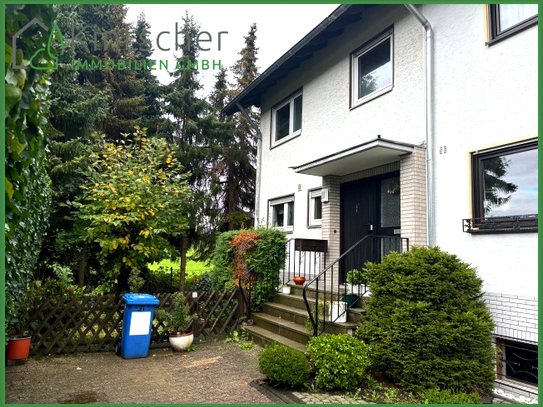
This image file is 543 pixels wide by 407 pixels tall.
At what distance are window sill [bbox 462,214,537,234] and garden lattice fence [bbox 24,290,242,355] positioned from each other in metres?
4.79

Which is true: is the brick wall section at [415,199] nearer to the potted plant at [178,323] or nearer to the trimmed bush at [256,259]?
the trimmed bush at [256,259]

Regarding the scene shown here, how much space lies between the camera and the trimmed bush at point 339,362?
16.9 feet

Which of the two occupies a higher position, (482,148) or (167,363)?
(482,148)

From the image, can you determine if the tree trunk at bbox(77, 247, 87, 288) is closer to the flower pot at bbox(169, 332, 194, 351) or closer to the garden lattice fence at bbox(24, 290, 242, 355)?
the garden lattice fence at bbox(24, 290, 242, 355)

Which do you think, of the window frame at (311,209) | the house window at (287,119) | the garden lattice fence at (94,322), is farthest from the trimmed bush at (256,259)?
the house window at (287,119)

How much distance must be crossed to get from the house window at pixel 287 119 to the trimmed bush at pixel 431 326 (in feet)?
20.1

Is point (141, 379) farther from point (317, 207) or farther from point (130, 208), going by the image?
point (317, 207)

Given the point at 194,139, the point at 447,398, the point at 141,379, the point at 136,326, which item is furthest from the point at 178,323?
the point at 194,139

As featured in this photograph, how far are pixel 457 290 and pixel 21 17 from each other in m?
5.41

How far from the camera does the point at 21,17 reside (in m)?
2.28

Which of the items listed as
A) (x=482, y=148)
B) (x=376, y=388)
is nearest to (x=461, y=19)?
(x=482, y=148)

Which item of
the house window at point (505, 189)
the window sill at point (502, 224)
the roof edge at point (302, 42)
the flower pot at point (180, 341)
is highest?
the roof edge at point (302, 42)

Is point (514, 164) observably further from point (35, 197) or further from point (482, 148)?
point (35, 197)

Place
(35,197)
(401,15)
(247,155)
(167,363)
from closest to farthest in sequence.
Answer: (35,197)
(167,363)
(401,15)
(247,155)
